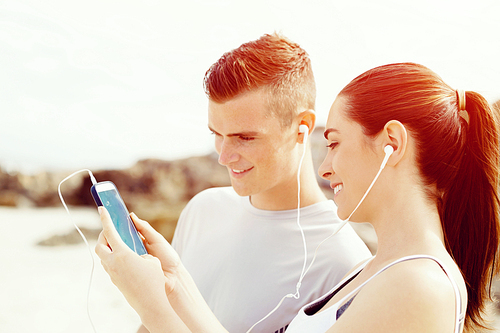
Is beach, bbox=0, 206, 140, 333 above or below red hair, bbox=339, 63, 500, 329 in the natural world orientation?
below

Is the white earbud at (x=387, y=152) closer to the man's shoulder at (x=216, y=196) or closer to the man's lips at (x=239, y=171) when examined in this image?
the man's lips at (x=239, y=171)

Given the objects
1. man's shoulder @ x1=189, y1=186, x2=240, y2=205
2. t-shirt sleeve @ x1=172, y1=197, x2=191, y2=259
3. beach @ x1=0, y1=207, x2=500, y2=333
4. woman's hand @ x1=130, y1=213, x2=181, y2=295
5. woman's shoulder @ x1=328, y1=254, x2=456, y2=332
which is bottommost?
beach @ x1=0, y1=207, x2=500, y2=333

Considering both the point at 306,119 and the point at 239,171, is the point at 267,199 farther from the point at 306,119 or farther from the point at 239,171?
the point at 306,119

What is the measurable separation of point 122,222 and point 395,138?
0.99 meters

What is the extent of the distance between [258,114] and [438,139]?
0.84 metres

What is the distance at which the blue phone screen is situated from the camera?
1416mm

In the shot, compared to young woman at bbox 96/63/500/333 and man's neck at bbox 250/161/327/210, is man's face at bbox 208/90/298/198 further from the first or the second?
young woman at bbox 96/63/500/333

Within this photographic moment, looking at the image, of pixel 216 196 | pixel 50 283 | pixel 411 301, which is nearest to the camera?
pixel 411 301

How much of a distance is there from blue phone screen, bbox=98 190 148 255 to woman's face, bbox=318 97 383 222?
75 cm

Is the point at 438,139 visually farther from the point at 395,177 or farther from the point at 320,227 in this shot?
the point at 320,227

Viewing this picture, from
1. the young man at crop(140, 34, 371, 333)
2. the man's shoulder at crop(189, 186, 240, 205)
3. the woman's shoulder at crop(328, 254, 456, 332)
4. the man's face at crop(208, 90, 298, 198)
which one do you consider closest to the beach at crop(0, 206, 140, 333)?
the man's shoulder at crop(189, 186, 240, 205)

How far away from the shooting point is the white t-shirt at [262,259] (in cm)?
165

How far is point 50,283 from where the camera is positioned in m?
7.59

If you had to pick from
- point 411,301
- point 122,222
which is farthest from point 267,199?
point 411,301
